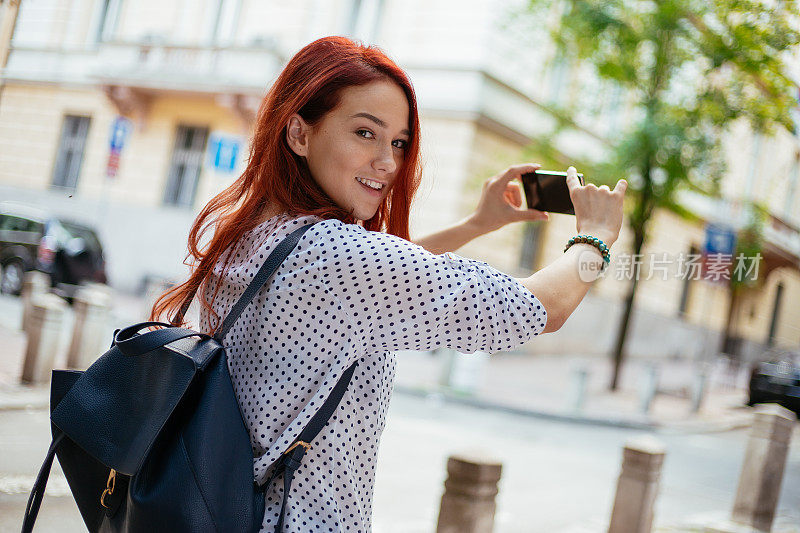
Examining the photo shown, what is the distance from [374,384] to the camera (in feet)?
4.77

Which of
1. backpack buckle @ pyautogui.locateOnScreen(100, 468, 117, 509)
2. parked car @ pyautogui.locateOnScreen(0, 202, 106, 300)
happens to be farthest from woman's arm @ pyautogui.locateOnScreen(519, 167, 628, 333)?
parked car @ pyautogui.locateOnScreen(0, 202, 106, 300)

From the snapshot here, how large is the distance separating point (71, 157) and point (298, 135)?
12.0m

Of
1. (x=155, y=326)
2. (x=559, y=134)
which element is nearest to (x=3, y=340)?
(x=155, y=326)

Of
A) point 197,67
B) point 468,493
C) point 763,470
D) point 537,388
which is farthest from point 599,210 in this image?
point 197,67

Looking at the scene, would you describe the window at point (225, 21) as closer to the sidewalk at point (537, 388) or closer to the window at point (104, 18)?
the sidewalk at point (537, 388)

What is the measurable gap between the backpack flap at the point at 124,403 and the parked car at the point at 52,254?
444 inches

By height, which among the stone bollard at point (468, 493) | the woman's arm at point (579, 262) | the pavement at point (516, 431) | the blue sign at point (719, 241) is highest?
the blue sign at point (719, 241)

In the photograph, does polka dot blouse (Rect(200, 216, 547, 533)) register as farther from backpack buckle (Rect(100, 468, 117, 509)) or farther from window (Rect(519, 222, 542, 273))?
window (Rect(519, 222, 542, 273))

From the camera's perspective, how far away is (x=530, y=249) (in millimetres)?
17062

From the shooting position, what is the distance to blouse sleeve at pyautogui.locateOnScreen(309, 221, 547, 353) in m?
1.33

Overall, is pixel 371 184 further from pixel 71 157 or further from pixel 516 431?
pixel 71 157

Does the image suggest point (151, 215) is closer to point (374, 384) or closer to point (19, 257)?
point (19, 257)

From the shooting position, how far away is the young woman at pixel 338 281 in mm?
1343

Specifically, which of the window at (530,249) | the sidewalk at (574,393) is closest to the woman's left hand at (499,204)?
the sidewalk at (574,393)
